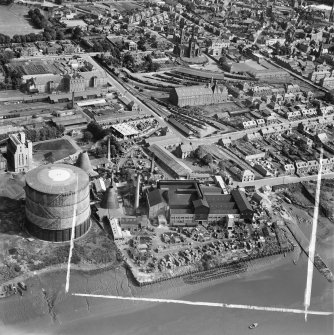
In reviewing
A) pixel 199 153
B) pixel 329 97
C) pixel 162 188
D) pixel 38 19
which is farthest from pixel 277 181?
pixel 38 19

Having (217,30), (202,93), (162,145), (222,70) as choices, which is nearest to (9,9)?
(217,30)

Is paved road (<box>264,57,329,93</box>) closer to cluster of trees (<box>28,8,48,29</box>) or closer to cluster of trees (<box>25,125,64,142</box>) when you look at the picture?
cluster of trees (<box>25,125,64,142</box>)

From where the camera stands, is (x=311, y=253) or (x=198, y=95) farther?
(x=198, y=95)

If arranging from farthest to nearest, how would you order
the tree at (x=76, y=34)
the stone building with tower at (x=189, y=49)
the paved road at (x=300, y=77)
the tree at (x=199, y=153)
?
1. the tree at (x=76, y=34)
2. the stone building with tower at (x=189, y=49)
3. the paved road at (x=300, y=77)
4. the tree at (x=199, y=153)

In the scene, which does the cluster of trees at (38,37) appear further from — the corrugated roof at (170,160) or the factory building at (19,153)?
the corrugated roof at (170,160)

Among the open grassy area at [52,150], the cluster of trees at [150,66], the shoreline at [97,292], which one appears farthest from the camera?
the cluster of trees at [150,66]

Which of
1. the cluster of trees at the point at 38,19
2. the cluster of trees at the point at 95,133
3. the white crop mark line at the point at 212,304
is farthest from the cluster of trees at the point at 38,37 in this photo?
→ the white crop mark line at the point at 212,304

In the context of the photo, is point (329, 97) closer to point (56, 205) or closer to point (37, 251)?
point (56, 205)
